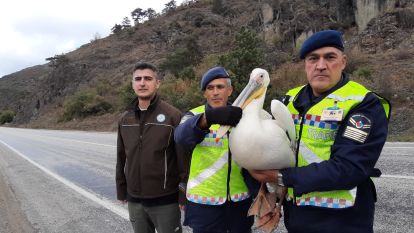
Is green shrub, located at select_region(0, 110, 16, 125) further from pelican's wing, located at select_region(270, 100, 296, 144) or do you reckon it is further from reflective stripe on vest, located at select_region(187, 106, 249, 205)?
pelican's wing, located at select_region(270, 100, 296, 144)

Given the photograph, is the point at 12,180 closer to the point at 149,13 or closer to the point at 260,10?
the point at 260,10

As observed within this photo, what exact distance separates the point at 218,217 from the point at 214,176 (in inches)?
11.2

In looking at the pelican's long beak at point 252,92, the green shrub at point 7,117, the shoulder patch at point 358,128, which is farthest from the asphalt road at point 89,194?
the green shrub at point 7,117

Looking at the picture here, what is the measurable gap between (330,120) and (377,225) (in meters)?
2.84

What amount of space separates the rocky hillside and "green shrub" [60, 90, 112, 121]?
0.98 meters

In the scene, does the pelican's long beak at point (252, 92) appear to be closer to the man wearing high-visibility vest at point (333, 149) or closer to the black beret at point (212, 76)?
the man wearing high-visibility vest at point (333, 149)

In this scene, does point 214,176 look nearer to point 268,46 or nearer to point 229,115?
point 229,115

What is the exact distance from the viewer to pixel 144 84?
3340mm

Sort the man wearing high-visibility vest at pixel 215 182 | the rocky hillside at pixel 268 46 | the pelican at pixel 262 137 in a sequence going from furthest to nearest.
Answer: the rocky hillside at pixel 268 46, the man wearing high-visibility vest at pixel 215 182, the pelican at pixel 262 137

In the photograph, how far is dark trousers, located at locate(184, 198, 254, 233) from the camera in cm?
281

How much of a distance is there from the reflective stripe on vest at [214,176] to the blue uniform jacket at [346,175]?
2.31 ft

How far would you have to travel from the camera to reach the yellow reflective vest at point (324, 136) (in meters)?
2.04

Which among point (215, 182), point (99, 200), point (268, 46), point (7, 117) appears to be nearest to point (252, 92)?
point (215, 182)

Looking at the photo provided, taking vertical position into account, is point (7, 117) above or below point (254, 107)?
below
